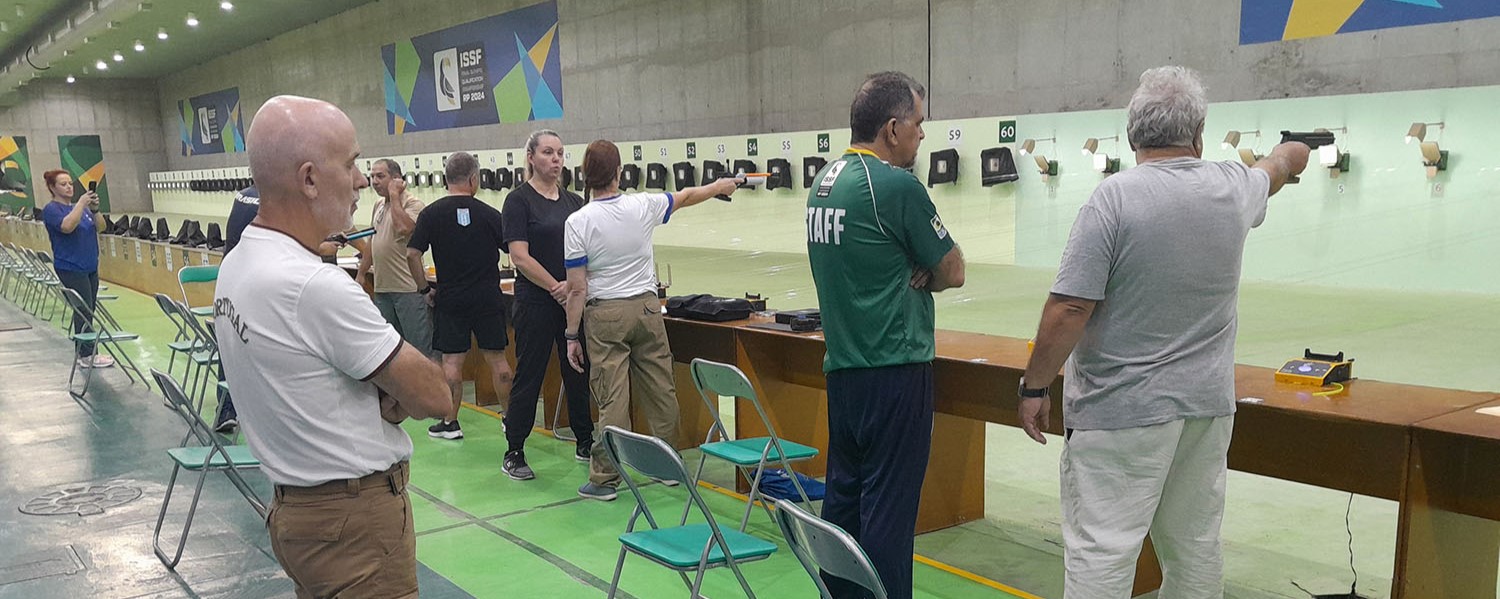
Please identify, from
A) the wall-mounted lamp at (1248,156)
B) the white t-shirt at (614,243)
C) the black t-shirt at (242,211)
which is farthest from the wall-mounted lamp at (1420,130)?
the black t-shirt at (242,211)

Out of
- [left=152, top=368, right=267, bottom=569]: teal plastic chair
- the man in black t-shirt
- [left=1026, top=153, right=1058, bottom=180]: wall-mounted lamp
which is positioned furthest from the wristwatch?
[left=1026, top=153, right=1058, bottom=180]: wall-mounted lamp

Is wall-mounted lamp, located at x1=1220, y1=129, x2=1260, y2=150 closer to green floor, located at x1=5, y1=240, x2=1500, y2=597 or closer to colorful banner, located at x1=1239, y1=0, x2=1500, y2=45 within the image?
colorful banner, located at x1=1239, y1=0, x2=1500, y2=45

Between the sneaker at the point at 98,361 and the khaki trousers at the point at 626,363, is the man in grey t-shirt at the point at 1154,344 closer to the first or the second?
the khaki trousers at the point at 626,363

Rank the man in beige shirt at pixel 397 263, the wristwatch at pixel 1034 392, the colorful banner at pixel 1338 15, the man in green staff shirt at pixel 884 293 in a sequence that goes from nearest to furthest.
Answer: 1. the wristwatch at pixel 1034 392
2. the man in green staff shirt at pixel 884 293
3. the man in beige shirt at pixel 397 263
4. the colorful banner at pixel 1338 15

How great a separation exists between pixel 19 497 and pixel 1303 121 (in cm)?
793

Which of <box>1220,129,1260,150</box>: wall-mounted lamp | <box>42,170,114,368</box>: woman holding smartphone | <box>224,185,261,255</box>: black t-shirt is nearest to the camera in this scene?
<box>224,185,261,255</box>: black t-shirt

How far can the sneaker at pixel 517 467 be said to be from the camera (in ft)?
14.6

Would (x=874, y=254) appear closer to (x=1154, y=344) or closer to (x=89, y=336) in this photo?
(x=1154, y=344)

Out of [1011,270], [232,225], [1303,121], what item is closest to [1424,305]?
[1303,121]

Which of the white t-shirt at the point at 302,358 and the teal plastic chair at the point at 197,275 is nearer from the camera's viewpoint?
the white t-shirt at the point at 302,358

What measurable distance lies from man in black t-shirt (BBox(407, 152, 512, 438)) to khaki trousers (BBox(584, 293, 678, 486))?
0.75 m

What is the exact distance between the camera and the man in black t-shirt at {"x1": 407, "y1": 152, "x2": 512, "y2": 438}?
176 inches

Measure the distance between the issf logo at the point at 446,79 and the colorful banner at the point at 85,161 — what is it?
15839 mm

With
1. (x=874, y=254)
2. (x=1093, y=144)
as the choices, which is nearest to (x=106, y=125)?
(x=1093, y=144)
